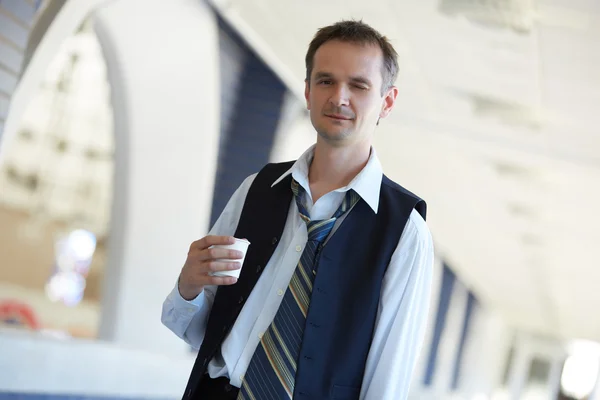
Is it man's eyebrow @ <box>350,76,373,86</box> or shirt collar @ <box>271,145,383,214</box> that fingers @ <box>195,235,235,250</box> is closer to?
shirt collar @ <box>271,145,383,214</box>

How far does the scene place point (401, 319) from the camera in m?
1.50

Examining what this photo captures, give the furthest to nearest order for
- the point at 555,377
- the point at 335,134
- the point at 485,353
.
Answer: the point at 555,377, the point at 485,353, the point at 335,134

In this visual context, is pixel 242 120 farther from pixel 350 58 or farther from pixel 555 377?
pixel 555 377

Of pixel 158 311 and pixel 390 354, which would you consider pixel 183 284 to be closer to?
pixel 390 354

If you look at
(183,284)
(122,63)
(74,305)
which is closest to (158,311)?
(122,63)

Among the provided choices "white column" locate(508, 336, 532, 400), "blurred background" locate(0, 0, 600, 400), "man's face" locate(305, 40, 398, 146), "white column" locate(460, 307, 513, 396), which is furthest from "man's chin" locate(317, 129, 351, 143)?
"white column" locate(508, 336, 532, 400)

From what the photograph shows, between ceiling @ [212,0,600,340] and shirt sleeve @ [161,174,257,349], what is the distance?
2.51m

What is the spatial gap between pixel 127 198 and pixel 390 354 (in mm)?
4739

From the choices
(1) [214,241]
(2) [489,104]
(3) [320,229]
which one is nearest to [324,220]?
(3) [320,229]

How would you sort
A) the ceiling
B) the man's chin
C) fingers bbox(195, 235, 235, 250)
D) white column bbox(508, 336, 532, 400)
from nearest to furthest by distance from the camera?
fingers bbox(195, 235, 235, 250) < the man's chin < the ceiling < white column bbox(508, 336, 532, 400)

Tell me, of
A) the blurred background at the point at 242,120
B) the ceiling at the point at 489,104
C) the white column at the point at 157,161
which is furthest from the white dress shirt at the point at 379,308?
the white column at the point at 157,161

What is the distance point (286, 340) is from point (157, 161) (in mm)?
4700

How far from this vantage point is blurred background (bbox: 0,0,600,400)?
3.85m

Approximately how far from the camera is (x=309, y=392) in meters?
1.50
